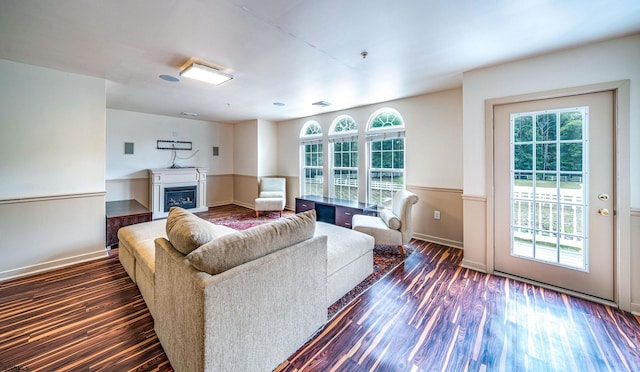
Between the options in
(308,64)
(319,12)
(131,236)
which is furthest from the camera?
(308,64)

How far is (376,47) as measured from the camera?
96.4 inches

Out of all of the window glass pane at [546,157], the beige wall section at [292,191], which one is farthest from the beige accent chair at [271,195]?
the window glass pane at [546,157]

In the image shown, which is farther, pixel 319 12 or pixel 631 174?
pixel 631 174

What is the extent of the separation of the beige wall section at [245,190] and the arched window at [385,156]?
3.23 m

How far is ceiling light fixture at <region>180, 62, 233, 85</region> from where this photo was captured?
2.78m

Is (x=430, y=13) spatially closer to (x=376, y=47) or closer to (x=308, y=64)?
(x=376, y=47)

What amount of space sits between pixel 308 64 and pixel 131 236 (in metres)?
2.74

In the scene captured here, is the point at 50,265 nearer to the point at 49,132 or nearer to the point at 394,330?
the point at 49,132

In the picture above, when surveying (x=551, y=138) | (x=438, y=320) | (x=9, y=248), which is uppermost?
(x=551, y=138)

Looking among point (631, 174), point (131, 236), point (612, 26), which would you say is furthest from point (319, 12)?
point (631, 174)

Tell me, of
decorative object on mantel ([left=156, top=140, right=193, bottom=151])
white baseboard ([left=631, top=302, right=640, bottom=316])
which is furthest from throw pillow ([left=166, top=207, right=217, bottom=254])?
decorative object on mantel ([left=156, top=140, right=193, bottom=151])

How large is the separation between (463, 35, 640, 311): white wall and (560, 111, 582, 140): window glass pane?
283 mm

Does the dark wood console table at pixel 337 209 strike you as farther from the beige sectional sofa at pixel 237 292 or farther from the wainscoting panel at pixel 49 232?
the wainscoting panel at pixel 49 232

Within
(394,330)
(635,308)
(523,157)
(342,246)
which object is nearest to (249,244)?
(342,246)
